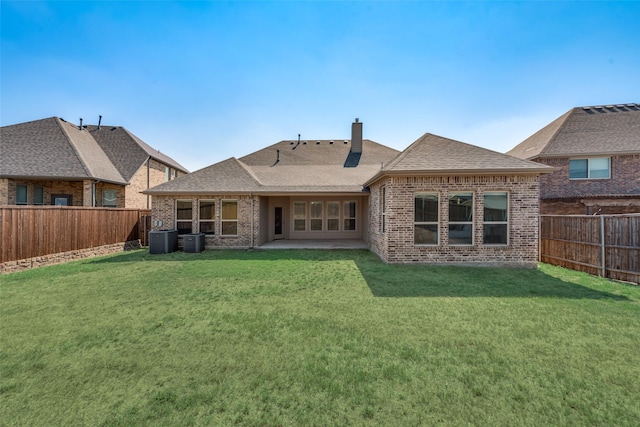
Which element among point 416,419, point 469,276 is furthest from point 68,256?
point 469,276

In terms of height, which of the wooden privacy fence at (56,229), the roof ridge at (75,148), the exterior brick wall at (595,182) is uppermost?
the roof ridge at (75,148)

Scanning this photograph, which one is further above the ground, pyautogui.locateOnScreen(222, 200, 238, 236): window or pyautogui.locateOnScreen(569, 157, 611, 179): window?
pyautogui.locateOnScreen(569, 157, 611, 179): window

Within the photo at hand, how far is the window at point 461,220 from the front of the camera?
8.70 metres

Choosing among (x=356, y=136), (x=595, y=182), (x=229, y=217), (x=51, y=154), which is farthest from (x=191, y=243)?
(x=595, y=182)

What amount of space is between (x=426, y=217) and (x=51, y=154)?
19.3m

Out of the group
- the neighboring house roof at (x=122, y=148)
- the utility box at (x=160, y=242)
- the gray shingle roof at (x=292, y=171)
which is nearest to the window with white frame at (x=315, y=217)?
the gray shingle roof at (x=292, y=171)

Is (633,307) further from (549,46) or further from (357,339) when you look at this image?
(549,46)

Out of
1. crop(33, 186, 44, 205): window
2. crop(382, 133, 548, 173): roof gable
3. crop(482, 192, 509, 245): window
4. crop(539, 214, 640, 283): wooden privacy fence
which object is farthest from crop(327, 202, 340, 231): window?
crop(33, 186, 44, 205): window

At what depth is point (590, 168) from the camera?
1446 centimetres

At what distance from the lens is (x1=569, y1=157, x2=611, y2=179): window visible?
564 inches

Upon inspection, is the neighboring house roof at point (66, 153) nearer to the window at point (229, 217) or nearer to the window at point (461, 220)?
the window at point (229, 217)

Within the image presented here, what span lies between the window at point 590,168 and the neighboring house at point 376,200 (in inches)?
364

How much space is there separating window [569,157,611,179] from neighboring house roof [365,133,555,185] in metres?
9.08

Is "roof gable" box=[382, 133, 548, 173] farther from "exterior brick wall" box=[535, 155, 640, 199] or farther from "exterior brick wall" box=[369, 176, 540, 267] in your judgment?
"exterior brick wall" box=[535, 155, 640, 199]
